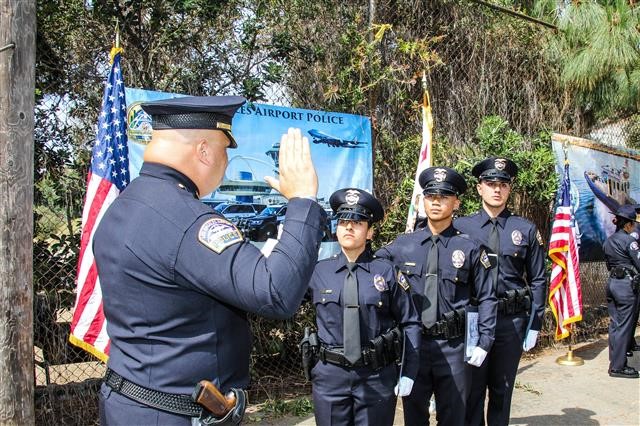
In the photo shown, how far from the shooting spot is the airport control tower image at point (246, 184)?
→ 4312 mm

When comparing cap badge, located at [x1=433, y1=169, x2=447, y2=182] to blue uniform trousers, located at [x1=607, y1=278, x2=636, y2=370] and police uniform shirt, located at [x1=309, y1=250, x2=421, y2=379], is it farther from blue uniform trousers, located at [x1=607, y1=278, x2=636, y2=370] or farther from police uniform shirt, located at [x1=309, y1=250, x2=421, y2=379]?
blue uniform trousers, located at [x1=607, y1=278, x2=636, y2=370]

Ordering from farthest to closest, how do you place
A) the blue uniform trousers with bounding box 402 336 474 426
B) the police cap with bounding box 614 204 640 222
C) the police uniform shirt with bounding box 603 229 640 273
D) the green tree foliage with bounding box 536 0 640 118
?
the green tree foliage with bounding box 536 0 640 118
the police cap with bounding box 614 204 640 222
the police uniform shirt with bounding box 603 229 640 273
the blue uniform trousers with bounding box 402 336 474 426

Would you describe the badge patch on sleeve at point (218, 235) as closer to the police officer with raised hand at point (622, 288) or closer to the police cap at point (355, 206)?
the police cap at point (355, 206)

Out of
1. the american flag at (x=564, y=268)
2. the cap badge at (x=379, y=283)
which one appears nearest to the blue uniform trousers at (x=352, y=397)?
the cap badge at (x=379, y=283)

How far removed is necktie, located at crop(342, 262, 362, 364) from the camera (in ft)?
10.6

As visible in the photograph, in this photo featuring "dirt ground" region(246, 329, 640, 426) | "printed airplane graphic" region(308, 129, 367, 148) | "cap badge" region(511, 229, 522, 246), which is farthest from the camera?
"dirt ground" region(246, 329, 640, 426)

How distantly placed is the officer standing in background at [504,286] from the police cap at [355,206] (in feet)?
4.23

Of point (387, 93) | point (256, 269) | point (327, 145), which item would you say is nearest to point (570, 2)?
point (387, 93)

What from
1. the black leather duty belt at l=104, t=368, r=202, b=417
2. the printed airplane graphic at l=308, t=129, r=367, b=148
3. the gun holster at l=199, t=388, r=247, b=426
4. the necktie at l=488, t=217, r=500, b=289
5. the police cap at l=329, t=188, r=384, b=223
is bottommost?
the gun holster at l=199, t=388, r=247, b=426

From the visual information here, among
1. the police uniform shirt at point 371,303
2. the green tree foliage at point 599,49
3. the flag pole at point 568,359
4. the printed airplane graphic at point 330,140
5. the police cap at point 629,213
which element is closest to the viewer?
the police uniform shirt at point 371,303

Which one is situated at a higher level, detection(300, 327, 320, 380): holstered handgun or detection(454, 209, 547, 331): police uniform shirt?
detection(454, 209, 547, 331): police uniform shirt

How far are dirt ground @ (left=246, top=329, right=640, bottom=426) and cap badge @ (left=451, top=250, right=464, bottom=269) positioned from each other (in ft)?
5.52

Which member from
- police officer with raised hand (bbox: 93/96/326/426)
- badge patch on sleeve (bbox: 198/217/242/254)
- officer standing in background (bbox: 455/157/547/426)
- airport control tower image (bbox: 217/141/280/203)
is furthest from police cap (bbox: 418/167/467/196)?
badge patch on sleeve (bbox: 198/217/242/254)

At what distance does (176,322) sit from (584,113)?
739 cm
